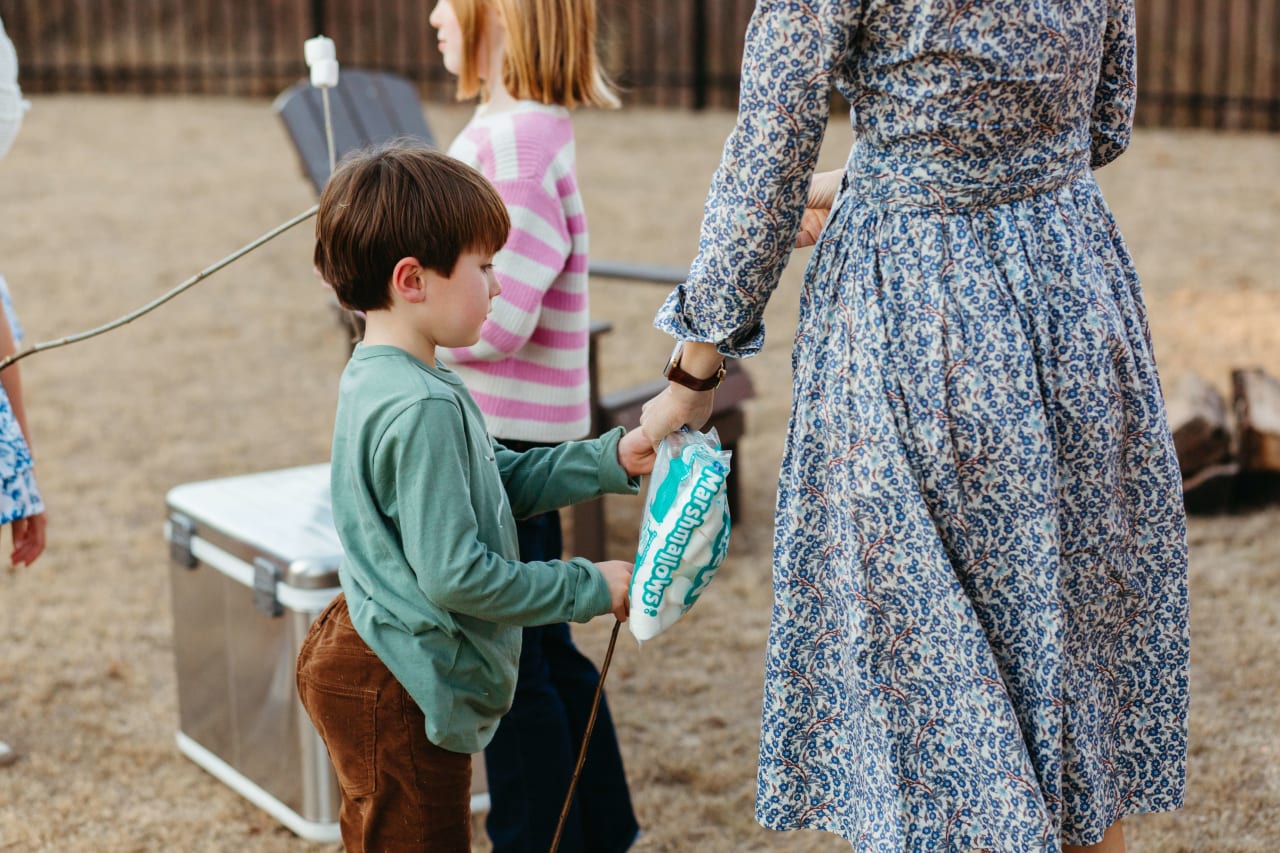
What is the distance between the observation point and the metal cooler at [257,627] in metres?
2.59

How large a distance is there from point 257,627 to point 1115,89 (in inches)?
66.5

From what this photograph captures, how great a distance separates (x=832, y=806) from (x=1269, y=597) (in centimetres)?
217

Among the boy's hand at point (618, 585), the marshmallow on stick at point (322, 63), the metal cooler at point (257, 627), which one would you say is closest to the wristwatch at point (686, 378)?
the boy's hand at point (618, 585)

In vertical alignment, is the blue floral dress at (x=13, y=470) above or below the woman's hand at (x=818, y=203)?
below

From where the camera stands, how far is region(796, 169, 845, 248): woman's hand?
6.61ft

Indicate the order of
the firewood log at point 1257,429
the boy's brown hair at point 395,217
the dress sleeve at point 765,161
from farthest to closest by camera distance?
the firewood log at point 1257,429 → the boy's brown hair at point 395,217 → the dress sleeve at point 765,161

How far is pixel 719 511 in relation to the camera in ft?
5.86

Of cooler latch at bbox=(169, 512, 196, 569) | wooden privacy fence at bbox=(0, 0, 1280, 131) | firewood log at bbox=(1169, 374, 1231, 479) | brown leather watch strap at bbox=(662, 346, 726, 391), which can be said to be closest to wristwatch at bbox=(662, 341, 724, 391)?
brown leather watch strap at bbox=(662, 346, 726, 391)

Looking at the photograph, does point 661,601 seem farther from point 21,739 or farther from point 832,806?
point 21,739

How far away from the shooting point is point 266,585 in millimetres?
2592

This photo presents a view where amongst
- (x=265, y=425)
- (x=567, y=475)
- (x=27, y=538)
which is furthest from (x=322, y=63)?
(x=265, y=425)

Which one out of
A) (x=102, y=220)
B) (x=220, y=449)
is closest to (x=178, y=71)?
(x=102, y=220)

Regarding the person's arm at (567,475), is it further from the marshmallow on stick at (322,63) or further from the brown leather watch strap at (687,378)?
the marshmallow on stick at (322,63)

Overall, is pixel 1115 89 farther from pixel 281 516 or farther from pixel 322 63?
pixel 281 516
